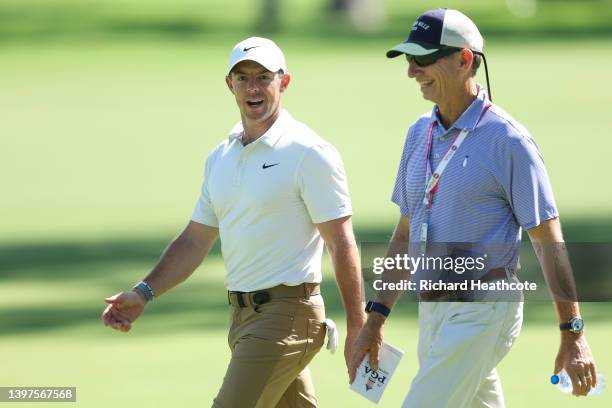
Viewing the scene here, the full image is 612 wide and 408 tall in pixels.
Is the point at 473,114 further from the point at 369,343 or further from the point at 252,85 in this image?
the point at 252,85

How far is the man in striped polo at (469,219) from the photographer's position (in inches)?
276

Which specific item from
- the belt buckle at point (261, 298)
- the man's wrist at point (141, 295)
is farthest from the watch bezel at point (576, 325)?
the man's wrist at point (141, 295)

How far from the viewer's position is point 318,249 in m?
8.02

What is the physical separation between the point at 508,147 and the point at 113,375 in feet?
19.0

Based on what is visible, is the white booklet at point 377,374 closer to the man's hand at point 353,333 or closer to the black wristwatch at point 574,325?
the man's hand at point 353,333

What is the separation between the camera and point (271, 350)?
25.2 ft

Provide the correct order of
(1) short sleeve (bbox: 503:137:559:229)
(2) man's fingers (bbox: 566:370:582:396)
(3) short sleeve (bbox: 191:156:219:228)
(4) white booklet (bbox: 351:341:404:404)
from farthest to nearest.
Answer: (3) short sleeve (bbox: 191:156:219:228) → (4) white booklet (bbox: 351:341:404:404) → (1) short sleeve (bbox: 503:137:559:229) → (2) man's fingers (bbox: 566:370:582:396)

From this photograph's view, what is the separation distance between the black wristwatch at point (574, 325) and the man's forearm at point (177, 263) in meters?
2.25

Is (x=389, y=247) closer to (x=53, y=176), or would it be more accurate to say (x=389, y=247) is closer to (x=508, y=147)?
(x=508, y=147)

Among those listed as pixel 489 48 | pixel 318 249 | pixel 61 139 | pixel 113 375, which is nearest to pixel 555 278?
pixel 318 249

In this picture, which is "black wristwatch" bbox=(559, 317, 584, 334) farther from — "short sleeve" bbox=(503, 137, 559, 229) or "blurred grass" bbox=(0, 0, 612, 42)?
"blurred grass" bbox=(0, 0, 612, 42)

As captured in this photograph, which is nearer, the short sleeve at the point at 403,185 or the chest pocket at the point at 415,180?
the chest pocket at the point at 415,180

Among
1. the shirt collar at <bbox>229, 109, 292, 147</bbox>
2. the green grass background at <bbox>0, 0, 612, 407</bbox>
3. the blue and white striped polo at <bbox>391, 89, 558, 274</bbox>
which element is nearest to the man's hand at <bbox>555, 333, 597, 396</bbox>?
the blue and white striped polo at <bbox>391, 89, 558, 274</bbox>

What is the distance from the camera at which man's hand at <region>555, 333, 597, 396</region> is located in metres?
6.84
